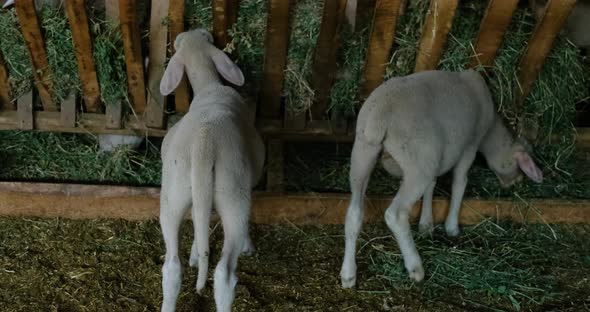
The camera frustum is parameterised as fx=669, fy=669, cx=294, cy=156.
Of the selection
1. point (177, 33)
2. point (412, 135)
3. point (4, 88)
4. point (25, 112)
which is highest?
point (177, 33)

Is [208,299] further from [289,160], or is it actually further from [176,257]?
[289,160]

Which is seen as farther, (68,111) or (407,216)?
(68,111)

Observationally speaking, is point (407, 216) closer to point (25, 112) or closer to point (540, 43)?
point (540, 43)

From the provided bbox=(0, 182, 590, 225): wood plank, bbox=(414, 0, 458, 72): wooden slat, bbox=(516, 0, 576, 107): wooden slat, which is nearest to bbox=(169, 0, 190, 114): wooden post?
bbox=(0, 182, 590, 225): wood plank

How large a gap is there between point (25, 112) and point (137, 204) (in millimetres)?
1091

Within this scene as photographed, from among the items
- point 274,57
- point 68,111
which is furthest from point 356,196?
point 68,111

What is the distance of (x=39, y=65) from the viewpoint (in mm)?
4812

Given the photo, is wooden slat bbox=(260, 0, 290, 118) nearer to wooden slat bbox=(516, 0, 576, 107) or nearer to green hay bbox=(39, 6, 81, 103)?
green hay bbox=(39, 6, 81, 103)

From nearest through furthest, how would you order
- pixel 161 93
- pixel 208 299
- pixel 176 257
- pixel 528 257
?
pixel 176 257 → pixel 208 299 → pixel 161 93 → pixel 528 257

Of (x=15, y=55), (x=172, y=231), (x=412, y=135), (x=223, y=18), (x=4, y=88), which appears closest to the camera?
(x=172, y=231)

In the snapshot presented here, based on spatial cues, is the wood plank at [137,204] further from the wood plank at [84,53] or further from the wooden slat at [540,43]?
the wooden slat at [540,43]

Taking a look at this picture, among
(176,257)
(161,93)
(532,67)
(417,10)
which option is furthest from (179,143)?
(532,67)

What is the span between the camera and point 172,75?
179 inches

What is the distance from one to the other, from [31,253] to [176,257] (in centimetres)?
157
